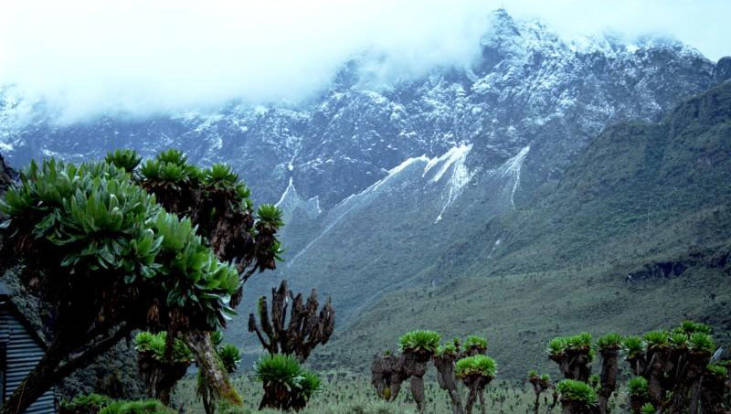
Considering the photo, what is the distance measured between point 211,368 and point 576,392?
1118 cm

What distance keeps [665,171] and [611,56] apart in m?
99.3

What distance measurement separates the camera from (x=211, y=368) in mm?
10852

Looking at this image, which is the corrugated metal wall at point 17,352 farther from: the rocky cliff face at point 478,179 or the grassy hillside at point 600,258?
the rocky cliff face at point 478,179

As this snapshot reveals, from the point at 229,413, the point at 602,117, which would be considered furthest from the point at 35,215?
the point at 602,117

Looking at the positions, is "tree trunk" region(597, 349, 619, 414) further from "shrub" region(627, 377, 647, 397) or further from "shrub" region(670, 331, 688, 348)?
"shrub" region(627, 377, 647, 397)

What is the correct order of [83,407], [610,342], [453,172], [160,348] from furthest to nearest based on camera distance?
[453,172] → [610,342] → [83,407] → [160,348]

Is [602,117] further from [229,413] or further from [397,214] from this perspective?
[229,413]

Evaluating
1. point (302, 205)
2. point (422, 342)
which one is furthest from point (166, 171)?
point (302, 205)

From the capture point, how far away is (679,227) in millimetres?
75625

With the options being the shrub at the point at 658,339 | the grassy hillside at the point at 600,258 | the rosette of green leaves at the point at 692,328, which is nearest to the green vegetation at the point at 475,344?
the shrub at the point at 658,339

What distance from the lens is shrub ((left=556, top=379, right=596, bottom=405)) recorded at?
17.2m

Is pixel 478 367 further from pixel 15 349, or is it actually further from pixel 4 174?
pixel 4 174

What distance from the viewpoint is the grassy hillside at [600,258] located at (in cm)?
5916

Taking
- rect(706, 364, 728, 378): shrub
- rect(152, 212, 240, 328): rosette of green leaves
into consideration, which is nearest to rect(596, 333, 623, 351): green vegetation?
rect(706, 364, 728, 378): shrub
